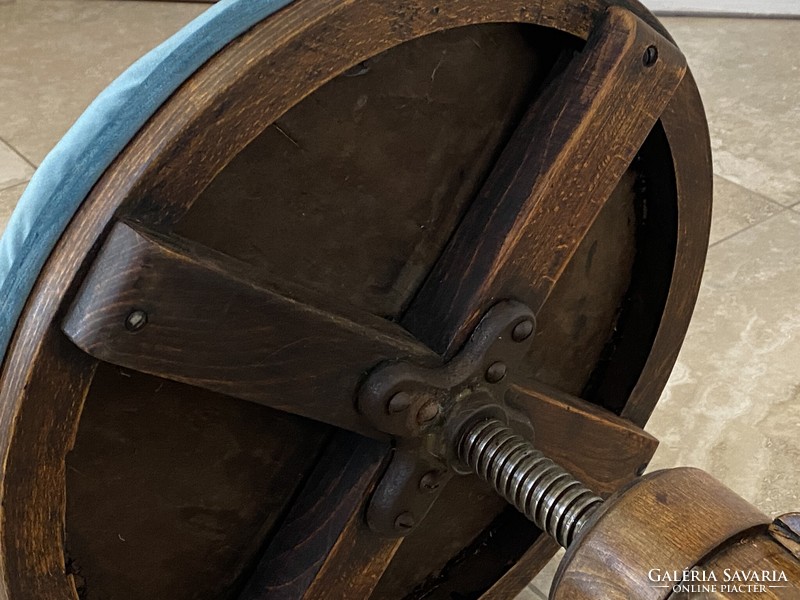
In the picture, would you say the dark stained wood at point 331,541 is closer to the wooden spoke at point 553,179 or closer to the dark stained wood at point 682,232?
the wooden spoke at point 553,179

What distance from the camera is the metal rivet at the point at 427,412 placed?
27.0 inches

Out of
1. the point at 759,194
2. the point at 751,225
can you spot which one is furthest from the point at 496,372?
the point at 759,194

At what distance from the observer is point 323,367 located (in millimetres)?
642

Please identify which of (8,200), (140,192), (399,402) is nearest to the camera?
(140,192)

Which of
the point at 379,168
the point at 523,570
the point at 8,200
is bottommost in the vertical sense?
the point at 8,200

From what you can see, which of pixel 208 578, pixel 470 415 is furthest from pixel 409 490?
pixel 208 578

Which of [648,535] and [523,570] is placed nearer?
[648,535]

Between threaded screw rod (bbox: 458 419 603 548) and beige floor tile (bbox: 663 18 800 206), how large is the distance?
1.39 metres

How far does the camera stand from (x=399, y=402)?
2.19ft

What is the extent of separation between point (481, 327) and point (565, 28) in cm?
23

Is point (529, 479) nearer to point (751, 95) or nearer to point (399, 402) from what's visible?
point (399, 402)

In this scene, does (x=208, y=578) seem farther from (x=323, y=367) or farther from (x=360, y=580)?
(x=323, y=367)

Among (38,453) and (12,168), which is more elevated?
(38,453)

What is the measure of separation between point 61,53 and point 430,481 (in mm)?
1990
